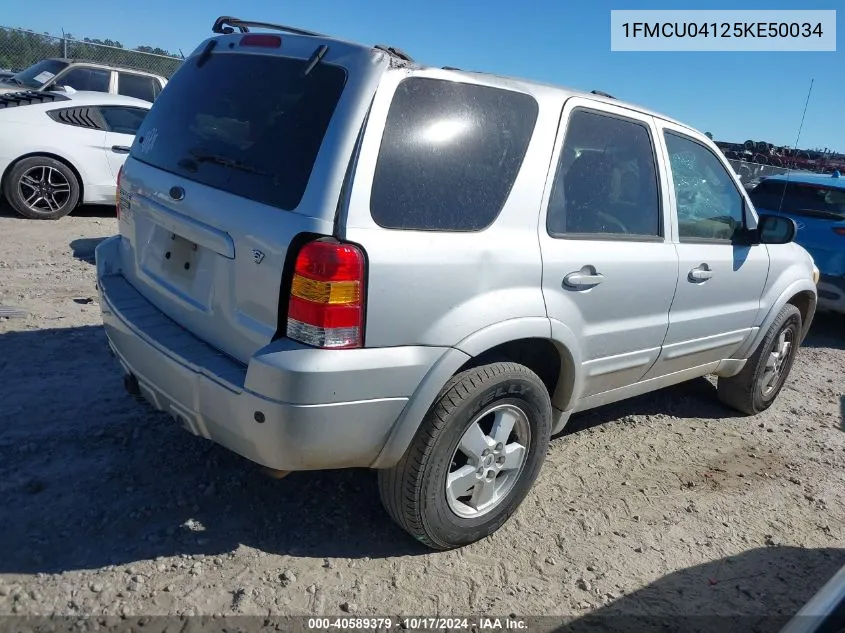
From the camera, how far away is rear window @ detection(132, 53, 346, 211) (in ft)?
8.00

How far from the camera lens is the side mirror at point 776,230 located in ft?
13.6

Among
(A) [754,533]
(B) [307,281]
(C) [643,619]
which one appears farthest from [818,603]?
(B) [307,281]

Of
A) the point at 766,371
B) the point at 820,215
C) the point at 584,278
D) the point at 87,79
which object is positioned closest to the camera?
the point at 584,278

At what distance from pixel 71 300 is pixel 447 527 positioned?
395cm

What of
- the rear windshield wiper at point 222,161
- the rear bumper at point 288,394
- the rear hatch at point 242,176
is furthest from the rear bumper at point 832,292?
the rear windshield wiper at point 222,161

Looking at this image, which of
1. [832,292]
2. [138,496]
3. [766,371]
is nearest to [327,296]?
[138,496]

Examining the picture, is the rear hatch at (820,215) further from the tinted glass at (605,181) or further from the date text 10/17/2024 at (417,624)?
the date text 10/17/2024 at (417,624)

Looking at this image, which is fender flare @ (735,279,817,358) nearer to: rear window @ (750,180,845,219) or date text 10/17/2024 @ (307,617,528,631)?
date text 10/17/2024 @ (307,617,528,631)

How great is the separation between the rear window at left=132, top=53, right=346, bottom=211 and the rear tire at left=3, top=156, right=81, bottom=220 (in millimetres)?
5581

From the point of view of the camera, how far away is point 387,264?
7.77 feet

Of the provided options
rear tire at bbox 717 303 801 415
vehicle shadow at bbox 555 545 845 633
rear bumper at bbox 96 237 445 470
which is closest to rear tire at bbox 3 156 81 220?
rear bumper at bbox 96 237 445 470

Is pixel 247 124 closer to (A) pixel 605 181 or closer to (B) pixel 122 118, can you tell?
(A) pixel 605 181

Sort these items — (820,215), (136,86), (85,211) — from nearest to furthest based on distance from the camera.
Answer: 1. (820,215)
2. (85,211)
3. (136,86)

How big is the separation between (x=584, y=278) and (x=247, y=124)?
60.5 inches
